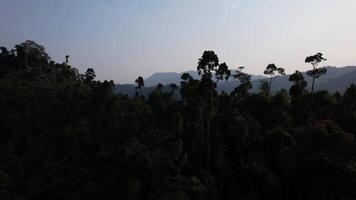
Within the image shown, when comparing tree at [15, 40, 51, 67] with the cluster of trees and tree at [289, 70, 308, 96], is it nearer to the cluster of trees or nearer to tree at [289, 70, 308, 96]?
the cluster of trees

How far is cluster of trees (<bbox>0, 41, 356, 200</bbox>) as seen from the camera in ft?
90.1

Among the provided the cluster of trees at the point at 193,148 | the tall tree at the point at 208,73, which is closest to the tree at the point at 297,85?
the cluster of trees at the point at 193,148

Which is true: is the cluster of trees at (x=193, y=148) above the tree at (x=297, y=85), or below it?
below

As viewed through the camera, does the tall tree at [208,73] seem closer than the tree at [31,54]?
Yes

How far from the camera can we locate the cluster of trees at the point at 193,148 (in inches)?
1081

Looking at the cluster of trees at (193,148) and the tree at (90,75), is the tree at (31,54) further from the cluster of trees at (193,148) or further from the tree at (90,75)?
the cluster of trees at (193,148)

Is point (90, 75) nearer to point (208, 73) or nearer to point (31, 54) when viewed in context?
point (31, 54)

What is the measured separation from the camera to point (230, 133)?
37.8 metres

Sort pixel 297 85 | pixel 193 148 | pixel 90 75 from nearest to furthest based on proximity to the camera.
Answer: pixel 193 148, pixel 297 85, pixel 90 75

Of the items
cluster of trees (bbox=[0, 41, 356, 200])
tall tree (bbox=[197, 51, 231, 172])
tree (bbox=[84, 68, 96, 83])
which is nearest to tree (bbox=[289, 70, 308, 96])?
cluster of trees (bbox=[0, 41, 356, 200])

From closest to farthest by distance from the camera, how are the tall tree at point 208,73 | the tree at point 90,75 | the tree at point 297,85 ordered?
the tall tree at point 208,73
the tree at point 297,85
the tree at point 90,75

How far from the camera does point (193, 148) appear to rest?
37281mm

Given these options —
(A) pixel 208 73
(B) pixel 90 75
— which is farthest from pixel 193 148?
(B) pixel 90 75

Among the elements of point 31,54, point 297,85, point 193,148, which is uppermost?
point 31,54
